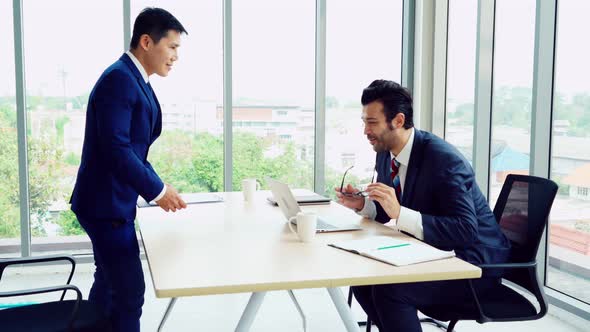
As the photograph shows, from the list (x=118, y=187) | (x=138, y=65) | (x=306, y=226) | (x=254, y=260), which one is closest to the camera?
(x=254, y=260)

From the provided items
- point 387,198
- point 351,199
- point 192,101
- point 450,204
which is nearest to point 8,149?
point 192,101

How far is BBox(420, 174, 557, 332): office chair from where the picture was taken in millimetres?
1947

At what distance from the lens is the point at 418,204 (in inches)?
82.9

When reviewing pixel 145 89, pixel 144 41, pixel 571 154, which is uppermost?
pixel 144 41

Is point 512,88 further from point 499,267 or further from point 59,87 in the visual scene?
point 59,87

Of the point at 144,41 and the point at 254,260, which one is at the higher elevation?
the point at 144,41

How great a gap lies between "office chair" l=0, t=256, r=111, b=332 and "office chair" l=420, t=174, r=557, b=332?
1.12m

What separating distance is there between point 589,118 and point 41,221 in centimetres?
356

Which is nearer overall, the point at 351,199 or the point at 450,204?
the point at 450,204

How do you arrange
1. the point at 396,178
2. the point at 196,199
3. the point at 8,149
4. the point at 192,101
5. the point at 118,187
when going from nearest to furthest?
the point at 118,187 → the point at 396,178 → the point at 196,199 → the point at 8,149 → the point at 192,101

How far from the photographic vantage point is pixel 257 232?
202 cm

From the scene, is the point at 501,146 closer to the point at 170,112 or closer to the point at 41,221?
the point at 170,112

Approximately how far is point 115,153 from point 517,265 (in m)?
1.44

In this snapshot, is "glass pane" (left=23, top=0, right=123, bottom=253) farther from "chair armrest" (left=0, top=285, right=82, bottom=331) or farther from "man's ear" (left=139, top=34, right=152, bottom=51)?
"chair armrest" (left=0, top=285, right=82, bottom=331)
